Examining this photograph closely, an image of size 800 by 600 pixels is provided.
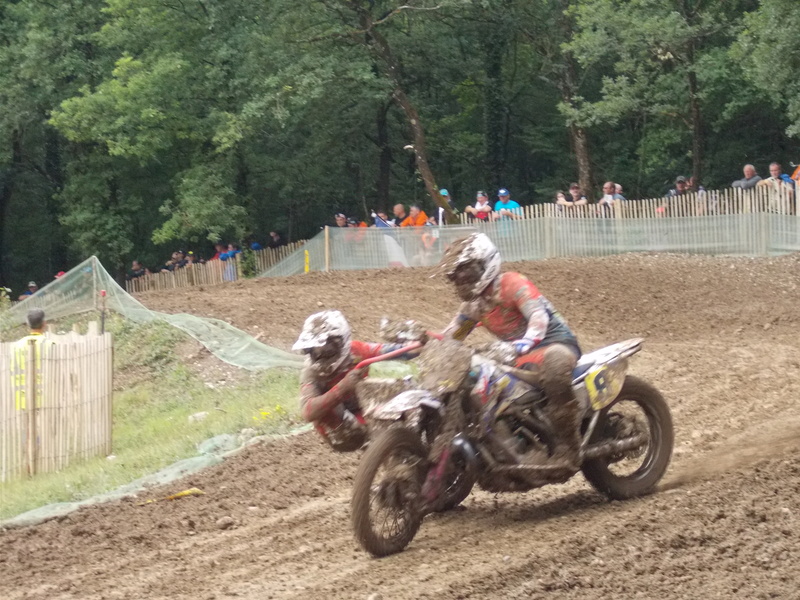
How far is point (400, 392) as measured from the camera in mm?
7027

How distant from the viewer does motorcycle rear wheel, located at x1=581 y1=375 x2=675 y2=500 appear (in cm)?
745

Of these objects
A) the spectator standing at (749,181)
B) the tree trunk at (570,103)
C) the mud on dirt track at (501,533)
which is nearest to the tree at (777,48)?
the spectator standing at (749,181)

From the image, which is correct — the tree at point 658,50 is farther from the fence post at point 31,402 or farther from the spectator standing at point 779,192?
the fence post at point 31,402

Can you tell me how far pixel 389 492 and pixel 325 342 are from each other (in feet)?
3.74

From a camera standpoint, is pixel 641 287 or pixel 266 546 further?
pixel 641 287

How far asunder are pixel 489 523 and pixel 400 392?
1122 millimetres

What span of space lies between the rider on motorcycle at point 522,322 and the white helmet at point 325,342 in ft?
2.30

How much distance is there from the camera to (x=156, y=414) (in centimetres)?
1509

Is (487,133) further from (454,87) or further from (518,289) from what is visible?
(518,289)

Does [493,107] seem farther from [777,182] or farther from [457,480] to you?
[457,480]

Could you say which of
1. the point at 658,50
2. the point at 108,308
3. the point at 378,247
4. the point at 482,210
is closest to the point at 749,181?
the point at 482,210

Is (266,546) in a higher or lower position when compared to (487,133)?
lower

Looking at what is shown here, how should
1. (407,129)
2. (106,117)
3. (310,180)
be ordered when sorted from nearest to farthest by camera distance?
(106,117)
(310,180)
(407,129)

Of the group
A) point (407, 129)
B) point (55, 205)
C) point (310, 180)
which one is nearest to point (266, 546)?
point (310, 180)
